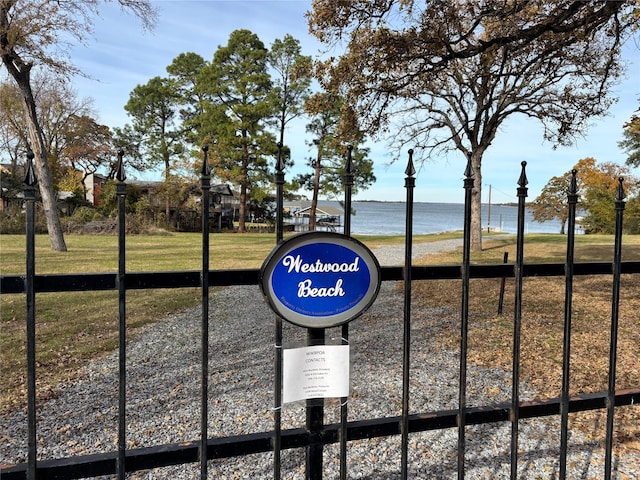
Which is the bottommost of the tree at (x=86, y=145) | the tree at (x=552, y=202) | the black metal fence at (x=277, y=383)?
the black metal fence at (x=277, y=383)

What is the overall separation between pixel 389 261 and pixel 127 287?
12675mm

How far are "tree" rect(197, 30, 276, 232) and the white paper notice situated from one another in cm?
A: 2798

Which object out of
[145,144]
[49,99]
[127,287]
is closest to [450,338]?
[127,287]

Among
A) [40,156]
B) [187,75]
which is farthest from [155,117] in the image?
[40,156]

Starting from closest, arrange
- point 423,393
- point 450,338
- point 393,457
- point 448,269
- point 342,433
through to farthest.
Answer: point 342,433 < point 448,269 < point 393,457 < point 423,393 < point 450,338

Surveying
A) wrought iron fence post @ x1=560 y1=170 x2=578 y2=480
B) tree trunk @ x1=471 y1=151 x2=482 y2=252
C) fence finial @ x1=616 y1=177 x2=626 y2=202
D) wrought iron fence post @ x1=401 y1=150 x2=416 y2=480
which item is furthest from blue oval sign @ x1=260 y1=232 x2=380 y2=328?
tree trunk @ x1=471 y1=151 x2=482 y2=252

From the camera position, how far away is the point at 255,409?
12.0 feet

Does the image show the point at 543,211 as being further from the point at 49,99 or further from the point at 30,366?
the point at 30,366

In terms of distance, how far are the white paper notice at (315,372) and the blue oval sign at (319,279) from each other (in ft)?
0.38

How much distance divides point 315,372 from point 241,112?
29.0 meters

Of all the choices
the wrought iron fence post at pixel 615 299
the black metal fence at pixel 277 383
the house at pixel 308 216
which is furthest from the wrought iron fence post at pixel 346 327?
the house at pixel 308 216

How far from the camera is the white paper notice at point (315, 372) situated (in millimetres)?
1513

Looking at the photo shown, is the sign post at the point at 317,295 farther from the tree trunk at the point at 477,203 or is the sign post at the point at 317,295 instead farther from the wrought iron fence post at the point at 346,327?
the tree trunk at the point at 477,203

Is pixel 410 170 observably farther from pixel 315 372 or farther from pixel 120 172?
pixel 120 172
